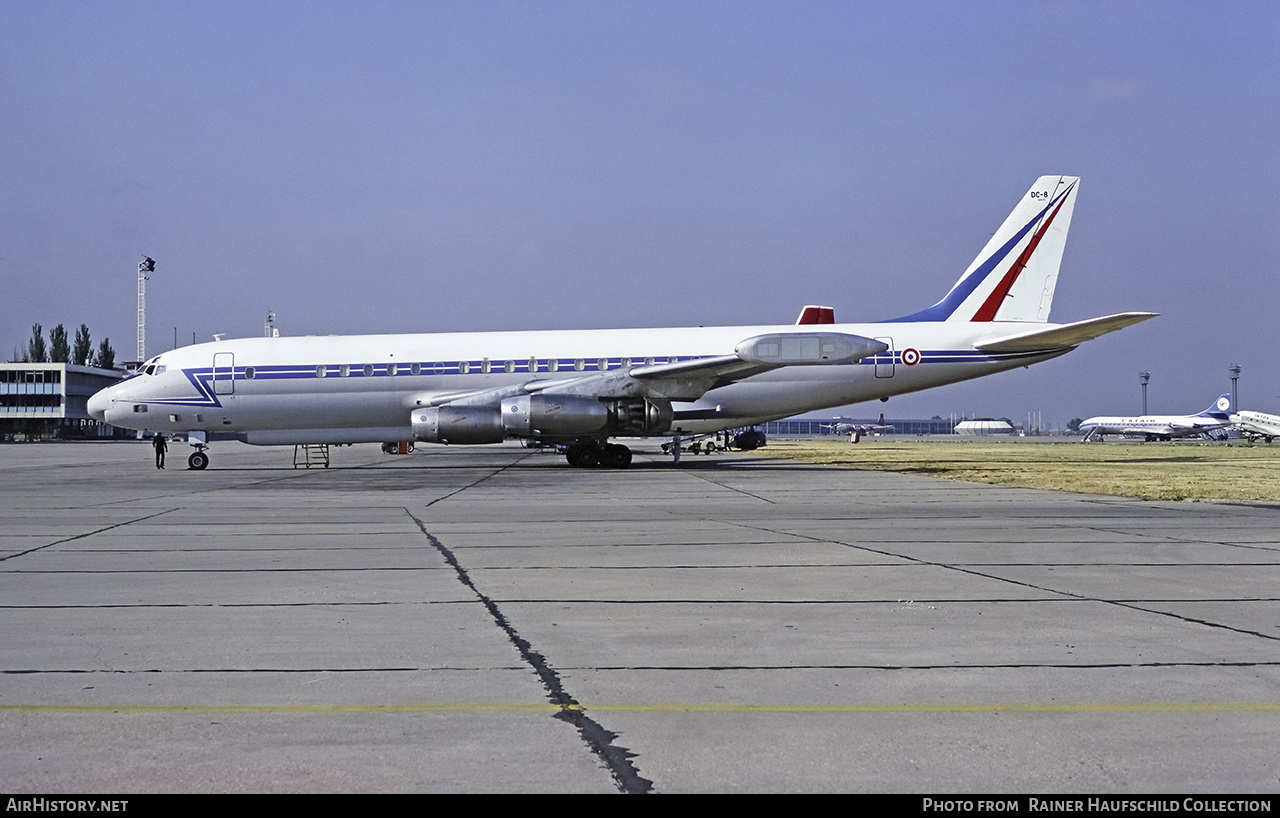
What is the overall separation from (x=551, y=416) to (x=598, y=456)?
4.01 metres

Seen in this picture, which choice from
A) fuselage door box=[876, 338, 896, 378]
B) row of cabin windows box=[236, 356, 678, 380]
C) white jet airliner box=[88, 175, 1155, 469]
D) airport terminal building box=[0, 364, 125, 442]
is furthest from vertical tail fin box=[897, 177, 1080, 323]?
airport terminal building box=[0, 364, 125, 442]

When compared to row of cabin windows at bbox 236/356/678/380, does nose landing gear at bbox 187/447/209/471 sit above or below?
below

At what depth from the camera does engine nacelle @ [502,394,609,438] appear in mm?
27203

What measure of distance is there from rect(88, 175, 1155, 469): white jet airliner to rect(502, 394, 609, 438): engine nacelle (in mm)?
1064

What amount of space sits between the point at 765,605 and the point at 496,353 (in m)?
23.6

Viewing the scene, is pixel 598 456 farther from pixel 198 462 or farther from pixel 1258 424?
pixel 1258 424

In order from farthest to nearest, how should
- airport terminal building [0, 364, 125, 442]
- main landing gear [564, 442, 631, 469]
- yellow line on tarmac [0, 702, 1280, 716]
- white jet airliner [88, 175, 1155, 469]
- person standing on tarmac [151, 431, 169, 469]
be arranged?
airport terminal building [0, 364, 125, 442]
person standing on tarmac [151, 431, 169, 469]
main landing gear [564, 442, 631, 469]
white jet airliner [88, 175, 1155, 469]
yellow line on tarmac [0, 702, 1280, 716]

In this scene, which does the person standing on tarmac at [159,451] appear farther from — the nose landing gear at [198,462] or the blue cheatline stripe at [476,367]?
the blue cheatline stripe at [476,367]

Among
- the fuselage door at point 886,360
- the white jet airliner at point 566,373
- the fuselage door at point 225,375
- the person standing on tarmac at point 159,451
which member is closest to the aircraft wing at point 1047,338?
the white jet airliner at point 566,373

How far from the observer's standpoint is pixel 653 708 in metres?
4.81

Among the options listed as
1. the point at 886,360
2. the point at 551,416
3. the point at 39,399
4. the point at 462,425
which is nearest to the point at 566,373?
the point at 551,416

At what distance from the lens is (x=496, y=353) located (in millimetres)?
30531

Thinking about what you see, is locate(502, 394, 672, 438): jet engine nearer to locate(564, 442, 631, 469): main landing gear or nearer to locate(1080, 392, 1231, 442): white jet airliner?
locate(564, 442, 631, 469): main landing gear

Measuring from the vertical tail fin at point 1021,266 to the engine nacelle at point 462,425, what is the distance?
1249 cm
